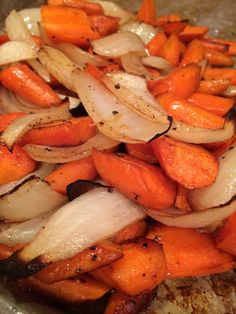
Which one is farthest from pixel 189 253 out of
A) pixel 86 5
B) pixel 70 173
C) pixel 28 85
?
pixel 86 5

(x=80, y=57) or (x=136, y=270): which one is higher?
(x=80, y=57)

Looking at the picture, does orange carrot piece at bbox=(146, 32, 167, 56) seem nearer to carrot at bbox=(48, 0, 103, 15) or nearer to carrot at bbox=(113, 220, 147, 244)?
carrot at bbox=(48, 0, 103, 15)

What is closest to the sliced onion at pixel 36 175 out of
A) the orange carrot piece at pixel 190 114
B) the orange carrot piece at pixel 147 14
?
the orange carrot piece at pixel 190 114

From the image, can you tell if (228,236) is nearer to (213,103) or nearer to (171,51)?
(213,103)

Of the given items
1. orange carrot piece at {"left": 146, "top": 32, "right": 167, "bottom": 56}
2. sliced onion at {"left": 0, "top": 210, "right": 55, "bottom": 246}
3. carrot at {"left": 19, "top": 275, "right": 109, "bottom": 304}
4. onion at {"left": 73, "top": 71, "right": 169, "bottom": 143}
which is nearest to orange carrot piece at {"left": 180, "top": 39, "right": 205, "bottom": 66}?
orange carrot piece at {"left": 146, "top": 32, "right": 167, "bottom": 56}

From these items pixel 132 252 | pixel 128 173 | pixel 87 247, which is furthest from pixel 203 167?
pixel 87 247

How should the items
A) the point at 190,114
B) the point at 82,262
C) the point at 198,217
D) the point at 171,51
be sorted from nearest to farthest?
the point at 82,262, the point at 198,217, the point at 190,114, the point at 171,51
